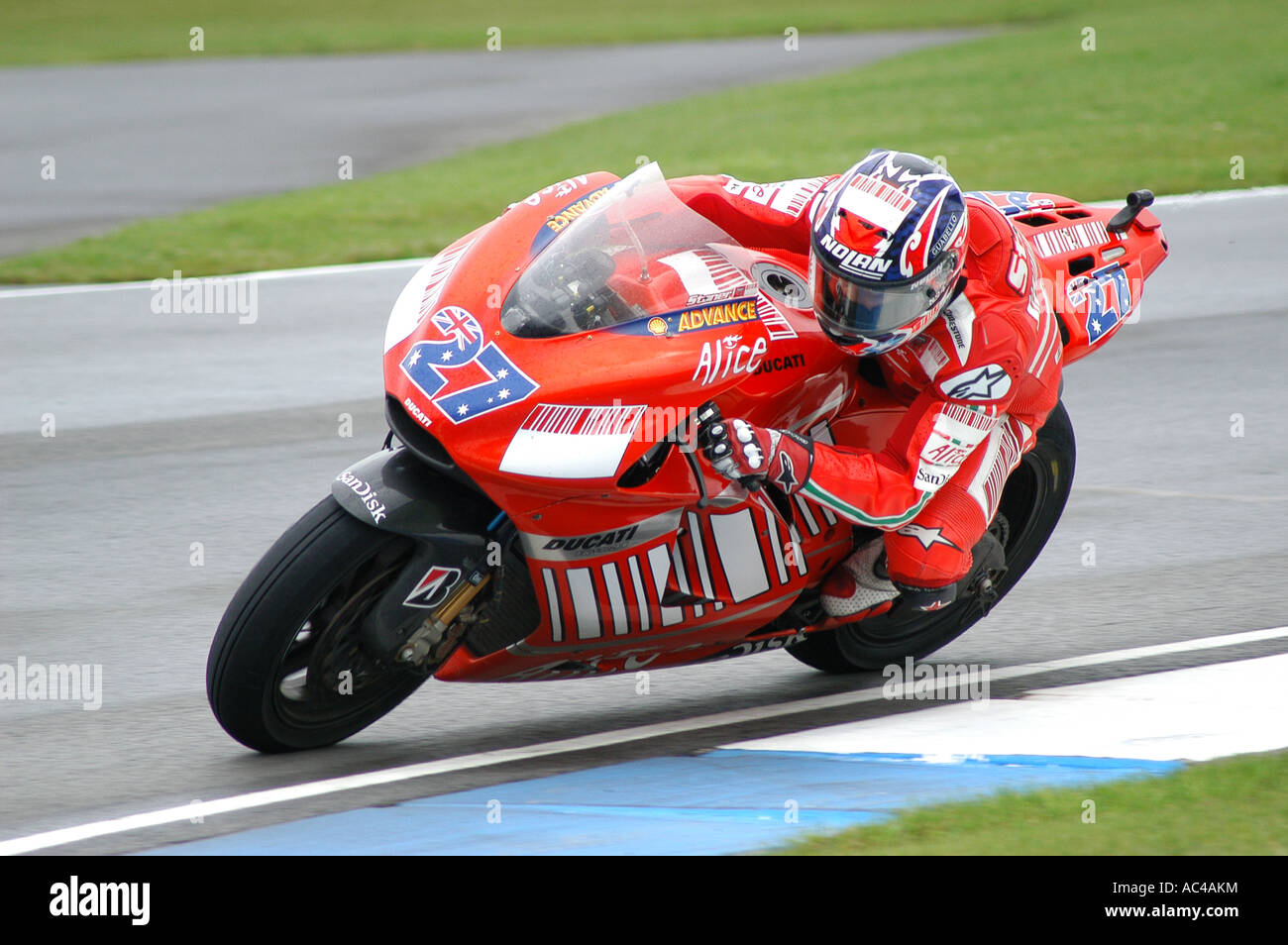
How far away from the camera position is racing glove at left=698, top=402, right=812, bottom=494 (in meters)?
4.32

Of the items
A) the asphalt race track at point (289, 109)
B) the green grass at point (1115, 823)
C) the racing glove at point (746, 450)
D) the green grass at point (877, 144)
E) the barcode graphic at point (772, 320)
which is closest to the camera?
the green grass at point (1115, 823)

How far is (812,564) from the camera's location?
5086mm

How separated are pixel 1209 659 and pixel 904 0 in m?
30.5

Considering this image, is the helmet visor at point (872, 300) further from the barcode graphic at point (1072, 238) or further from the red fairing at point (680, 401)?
the barcode graphic at point (1072, 238)

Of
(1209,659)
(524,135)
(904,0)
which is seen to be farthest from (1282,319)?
(904,0)

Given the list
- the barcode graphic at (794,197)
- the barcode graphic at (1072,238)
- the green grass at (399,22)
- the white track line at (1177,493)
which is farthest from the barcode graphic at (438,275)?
the green grass at (399,22)

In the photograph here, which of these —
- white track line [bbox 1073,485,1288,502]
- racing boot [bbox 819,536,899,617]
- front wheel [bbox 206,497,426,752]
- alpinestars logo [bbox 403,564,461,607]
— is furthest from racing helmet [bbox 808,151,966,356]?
white track line [bbox 1073,485,1288,502]

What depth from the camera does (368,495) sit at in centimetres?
445

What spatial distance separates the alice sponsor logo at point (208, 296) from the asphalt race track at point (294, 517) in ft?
0.39

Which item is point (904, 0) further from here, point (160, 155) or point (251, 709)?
point (251, 709)

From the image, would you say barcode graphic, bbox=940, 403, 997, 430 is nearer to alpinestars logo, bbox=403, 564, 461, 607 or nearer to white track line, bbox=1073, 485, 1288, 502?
alpinestars logo, bbox=403, 564, 461, 607

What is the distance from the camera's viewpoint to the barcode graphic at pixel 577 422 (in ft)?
14.2

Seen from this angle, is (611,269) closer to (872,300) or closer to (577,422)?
(577,422)
